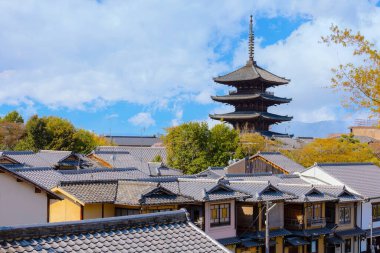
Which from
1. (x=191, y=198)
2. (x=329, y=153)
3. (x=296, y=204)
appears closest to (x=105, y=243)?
(x=191, y=198)

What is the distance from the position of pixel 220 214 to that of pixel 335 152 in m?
26.4

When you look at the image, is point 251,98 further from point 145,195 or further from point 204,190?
point 145,195

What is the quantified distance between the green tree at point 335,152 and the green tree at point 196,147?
8158 millimetres

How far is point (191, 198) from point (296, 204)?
8.39m

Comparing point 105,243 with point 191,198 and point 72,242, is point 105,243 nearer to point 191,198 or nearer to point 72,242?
point 72,242

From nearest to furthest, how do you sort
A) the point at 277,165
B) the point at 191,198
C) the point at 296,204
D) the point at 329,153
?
1. the point at 191,198
2. the point at 296,204
3. the point at 277,165
4. the point at 329,153

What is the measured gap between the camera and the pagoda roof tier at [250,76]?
78.1 m

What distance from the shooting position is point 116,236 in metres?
9.56

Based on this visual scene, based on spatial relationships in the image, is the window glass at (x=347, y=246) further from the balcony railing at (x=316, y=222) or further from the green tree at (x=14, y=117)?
the green tree at (x=14, y=117)

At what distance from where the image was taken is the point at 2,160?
34344 millimetres

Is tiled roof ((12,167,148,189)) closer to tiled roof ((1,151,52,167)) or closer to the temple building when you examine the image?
tiled roof ((1,151,52,167))

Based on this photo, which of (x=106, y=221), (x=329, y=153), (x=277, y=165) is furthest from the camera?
(x=329, y=153)

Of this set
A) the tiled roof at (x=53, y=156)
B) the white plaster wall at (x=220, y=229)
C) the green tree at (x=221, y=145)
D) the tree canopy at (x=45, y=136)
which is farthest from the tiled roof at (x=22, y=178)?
the tree canopy at (x=45, y=136)

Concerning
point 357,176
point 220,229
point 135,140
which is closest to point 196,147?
point 357,176
